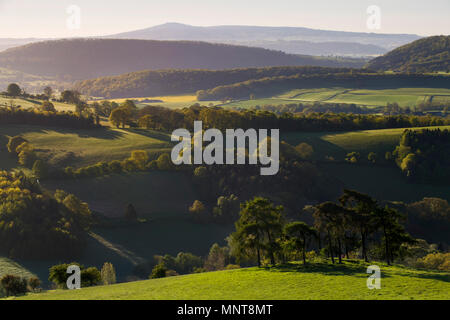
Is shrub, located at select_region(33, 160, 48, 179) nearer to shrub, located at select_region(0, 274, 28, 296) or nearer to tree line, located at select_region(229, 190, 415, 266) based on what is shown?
shrub, located at select_region(0, 274, 28, 296)

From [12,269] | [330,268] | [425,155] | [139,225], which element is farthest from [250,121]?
[330,268]

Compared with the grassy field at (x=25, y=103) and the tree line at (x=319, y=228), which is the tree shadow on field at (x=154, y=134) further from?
the tree line at (x=319, y=228)

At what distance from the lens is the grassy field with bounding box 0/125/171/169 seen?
444 feet

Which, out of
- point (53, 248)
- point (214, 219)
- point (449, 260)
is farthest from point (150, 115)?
point (449, 260)

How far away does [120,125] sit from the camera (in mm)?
173750

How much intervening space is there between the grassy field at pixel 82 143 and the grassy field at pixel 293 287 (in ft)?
315

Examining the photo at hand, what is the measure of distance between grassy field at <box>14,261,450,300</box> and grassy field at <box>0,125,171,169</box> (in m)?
95.9

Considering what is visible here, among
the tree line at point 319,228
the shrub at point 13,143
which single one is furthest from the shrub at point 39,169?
the tree line at point 319,228

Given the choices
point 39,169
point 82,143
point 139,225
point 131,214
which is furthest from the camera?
point 82,143

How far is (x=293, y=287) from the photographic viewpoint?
4056cm

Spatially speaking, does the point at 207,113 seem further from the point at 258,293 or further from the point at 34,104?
the point at 258,293

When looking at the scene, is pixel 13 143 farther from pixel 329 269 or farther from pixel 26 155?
pixel 329 269

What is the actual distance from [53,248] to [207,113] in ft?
303

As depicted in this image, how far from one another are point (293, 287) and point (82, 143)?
12175 centimetres
